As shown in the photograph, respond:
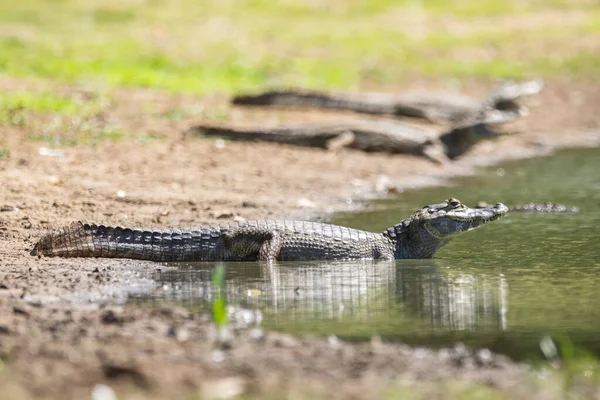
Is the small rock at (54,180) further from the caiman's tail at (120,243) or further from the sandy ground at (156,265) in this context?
the caiman's tail at (120,243)

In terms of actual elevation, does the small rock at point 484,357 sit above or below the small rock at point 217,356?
below

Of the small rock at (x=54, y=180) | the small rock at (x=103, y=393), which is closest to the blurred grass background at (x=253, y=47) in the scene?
the small rock at (x=54, y=180)

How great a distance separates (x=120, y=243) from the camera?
25.1 feet

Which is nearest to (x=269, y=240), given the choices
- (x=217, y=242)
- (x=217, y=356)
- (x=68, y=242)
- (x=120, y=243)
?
(x=217, y=242)

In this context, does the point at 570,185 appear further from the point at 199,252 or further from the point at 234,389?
the point at 234,389

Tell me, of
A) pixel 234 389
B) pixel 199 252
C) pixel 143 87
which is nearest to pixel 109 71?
pixel 143 87

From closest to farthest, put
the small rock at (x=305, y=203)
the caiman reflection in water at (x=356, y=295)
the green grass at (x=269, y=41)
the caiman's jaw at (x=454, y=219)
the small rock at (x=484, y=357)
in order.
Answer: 1. the small rock at (x=484, y=357)
2. the caiman reflection in water at (x=356, y=295)
3. the caiman's jaw at (x=454, y=219)
4. the small rock at (x=305, y=203)
5. the green grass at (x=269, y=41)

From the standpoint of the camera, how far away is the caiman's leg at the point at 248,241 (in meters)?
7.82

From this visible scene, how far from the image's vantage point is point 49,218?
8.73 meters

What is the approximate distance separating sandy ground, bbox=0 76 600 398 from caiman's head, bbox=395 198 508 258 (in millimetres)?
1813

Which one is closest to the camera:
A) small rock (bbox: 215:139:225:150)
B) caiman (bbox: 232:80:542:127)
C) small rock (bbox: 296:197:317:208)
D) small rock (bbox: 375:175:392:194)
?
small rock (bbox: 296:197:317:208)

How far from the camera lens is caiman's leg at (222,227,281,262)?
782 cm

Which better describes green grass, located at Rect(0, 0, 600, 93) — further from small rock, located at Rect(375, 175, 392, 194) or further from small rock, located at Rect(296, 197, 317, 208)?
small rock, located at Rect(296, 197, 317, 208)

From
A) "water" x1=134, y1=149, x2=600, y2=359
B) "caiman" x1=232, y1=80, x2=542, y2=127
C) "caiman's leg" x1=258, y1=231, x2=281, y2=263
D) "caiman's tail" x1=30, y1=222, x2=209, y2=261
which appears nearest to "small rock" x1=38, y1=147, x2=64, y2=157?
"water" x1=134, y1=149, x2=600, y2=359
